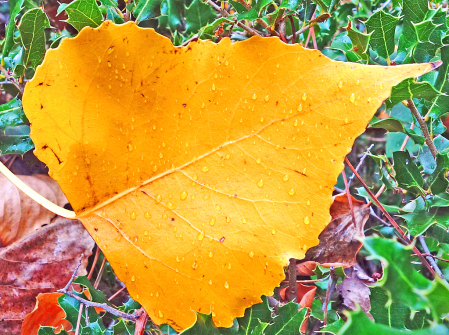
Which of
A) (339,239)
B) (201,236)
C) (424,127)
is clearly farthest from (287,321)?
(424,127)

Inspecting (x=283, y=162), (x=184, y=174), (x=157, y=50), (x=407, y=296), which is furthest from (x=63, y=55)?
(x=407, y=296)

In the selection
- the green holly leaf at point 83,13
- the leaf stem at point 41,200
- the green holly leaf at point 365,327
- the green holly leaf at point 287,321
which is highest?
the green holly leaf at point 83,13

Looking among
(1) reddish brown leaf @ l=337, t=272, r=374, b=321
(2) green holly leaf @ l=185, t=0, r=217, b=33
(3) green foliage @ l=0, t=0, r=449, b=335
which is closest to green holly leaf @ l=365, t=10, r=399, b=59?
(3) green foliage @ l=0, t=0, r=449, b=335

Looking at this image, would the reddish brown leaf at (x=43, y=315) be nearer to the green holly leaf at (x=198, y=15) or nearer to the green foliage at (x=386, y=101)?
the green foliage at (x=386, y=101)

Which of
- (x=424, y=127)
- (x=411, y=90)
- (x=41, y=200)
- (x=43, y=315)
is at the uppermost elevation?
(x=411, y=90)

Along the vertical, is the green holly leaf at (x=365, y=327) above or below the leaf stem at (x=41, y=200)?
above

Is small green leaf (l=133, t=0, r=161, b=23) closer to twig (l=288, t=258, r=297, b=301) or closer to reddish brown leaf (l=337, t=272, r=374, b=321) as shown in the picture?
twig (l=288, t=258, r=297, b=301)

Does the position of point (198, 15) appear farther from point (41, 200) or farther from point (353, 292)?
point (353, 292)

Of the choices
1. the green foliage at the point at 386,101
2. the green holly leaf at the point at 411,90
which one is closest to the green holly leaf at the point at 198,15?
the green foliage at the point at 386,101
